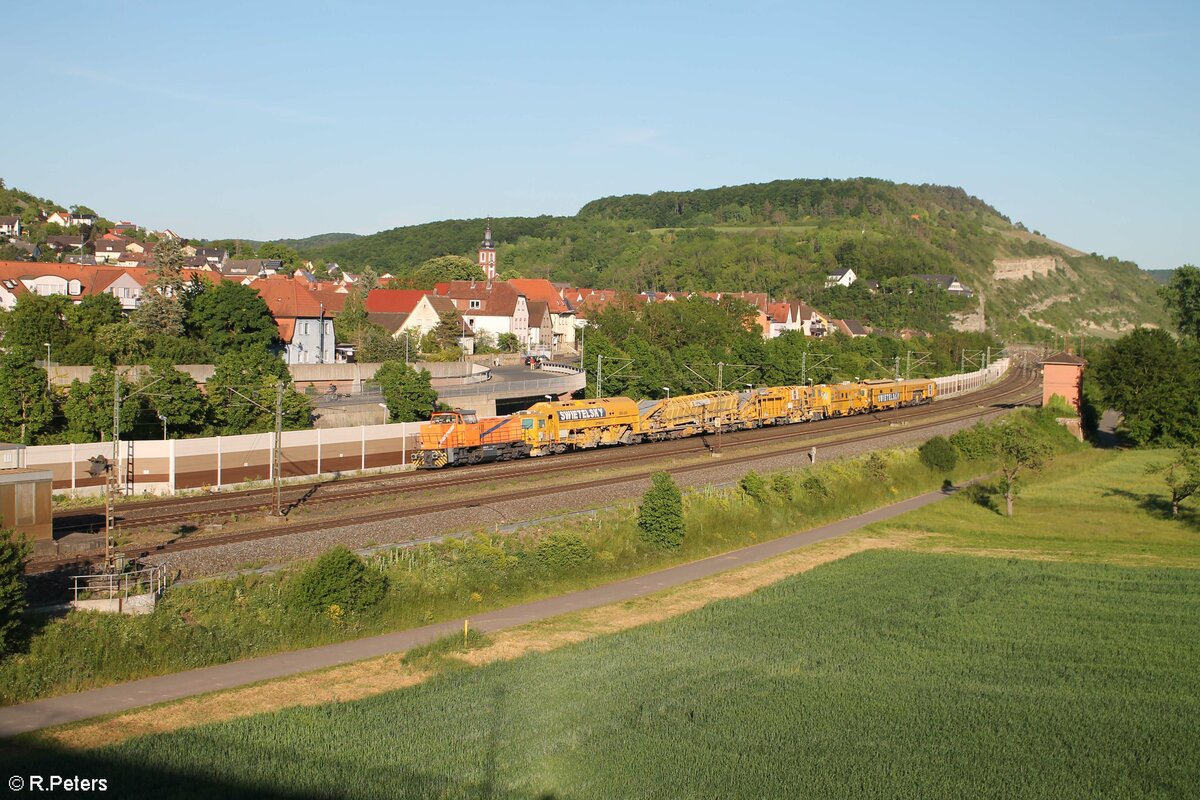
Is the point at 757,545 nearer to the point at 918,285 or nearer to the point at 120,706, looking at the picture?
the point at 120,706

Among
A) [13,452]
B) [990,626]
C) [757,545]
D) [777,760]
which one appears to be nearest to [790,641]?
[990,626]

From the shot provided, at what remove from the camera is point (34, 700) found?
2350 cm

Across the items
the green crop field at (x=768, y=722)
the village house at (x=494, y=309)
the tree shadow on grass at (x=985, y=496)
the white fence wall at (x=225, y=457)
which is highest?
the village house at (x=494, y=309)

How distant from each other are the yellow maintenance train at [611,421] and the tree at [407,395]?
8.91ft

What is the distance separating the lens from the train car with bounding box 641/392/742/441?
63000 mm

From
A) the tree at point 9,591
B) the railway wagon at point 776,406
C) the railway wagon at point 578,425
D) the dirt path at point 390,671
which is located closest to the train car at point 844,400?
the railway wagon at point 776,406

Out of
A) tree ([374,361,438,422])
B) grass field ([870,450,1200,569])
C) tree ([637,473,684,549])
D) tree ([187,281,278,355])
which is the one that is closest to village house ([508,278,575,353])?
tree ([187,281,278,355])

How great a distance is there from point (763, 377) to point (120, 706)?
76869 mm

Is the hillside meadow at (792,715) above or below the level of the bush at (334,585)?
below

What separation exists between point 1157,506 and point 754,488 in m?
21.1

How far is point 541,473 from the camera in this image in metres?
49.2

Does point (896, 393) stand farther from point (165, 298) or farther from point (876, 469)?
point (165, 298)

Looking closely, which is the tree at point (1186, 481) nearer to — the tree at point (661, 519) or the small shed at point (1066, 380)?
the tree at point (661, 519)

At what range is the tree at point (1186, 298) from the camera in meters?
114
